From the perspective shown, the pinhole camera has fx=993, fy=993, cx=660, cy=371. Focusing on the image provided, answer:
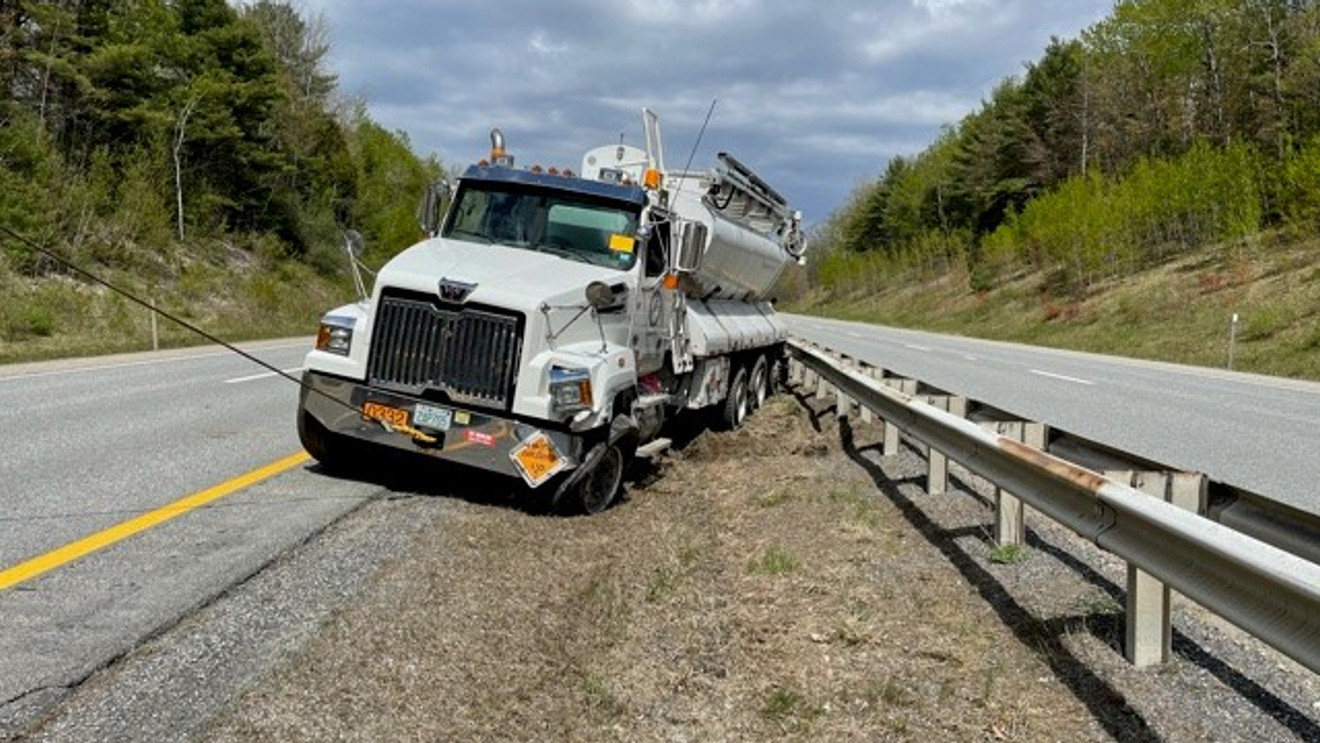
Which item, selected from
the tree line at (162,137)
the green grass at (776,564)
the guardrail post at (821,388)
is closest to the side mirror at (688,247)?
the green grass at (776,564)

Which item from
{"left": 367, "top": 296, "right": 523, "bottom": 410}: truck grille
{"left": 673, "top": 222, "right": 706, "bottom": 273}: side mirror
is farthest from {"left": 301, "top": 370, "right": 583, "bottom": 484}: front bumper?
{"left": 673, "top": 222, "right": 706, "bottom": 273}: side mirror

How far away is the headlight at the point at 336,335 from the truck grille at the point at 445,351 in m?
0.23

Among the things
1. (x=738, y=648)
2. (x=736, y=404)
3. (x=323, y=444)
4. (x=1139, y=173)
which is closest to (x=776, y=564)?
(x=738, y=648)

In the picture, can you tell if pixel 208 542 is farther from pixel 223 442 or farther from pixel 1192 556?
pixel 1192 556

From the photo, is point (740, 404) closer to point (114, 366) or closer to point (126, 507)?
point (126, 507)

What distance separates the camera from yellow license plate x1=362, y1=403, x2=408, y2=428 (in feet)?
21.3

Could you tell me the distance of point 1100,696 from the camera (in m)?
3.42

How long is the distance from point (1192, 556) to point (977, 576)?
63.6 inches

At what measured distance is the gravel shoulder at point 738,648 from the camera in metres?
3.28

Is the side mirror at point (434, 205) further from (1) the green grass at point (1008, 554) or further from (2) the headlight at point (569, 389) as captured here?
(1) the green grass at point (1008, 554)

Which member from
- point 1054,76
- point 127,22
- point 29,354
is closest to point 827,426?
point 29,354

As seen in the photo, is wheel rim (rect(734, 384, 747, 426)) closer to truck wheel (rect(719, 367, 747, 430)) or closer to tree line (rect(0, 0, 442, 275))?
truck wheel (rect(719, 367, 747, 430))

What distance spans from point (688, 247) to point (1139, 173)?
136ft

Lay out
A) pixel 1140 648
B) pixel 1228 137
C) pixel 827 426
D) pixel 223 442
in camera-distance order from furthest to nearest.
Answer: pixel 1228 137, pixel 827 426, pixel 223 442, pixel 1140 648
